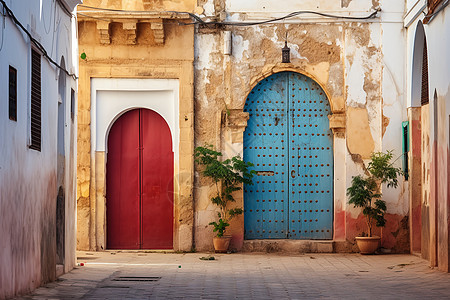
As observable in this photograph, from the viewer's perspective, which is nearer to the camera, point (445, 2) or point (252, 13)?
point (445, 2)

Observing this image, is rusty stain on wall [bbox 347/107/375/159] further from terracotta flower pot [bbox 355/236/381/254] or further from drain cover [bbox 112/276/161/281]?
drain cover [bbox 112/276/161/281]

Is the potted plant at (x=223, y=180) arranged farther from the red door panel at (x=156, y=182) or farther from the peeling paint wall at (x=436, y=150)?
Result: the peeling paint wall at (x=436, y=150)

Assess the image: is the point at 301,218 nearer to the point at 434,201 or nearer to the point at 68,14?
the point at 434,201

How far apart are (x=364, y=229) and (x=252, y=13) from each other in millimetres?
4396

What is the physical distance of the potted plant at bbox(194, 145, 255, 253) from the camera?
13156mm

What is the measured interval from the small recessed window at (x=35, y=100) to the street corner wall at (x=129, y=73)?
518 centimetres

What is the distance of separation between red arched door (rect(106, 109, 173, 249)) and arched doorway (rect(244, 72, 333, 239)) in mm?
1523

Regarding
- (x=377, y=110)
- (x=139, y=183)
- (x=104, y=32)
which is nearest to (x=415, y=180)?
(x=377, y=110)

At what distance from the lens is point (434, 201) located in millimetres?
10703

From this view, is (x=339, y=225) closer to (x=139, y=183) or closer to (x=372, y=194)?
(x=372, y=194)

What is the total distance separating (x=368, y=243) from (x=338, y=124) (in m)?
2.21

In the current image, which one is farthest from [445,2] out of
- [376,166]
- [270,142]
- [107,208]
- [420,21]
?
[107,208]

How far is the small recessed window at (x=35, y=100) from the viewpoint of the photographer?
8.40 meters

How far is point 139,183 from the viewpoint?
1415 centimetres
